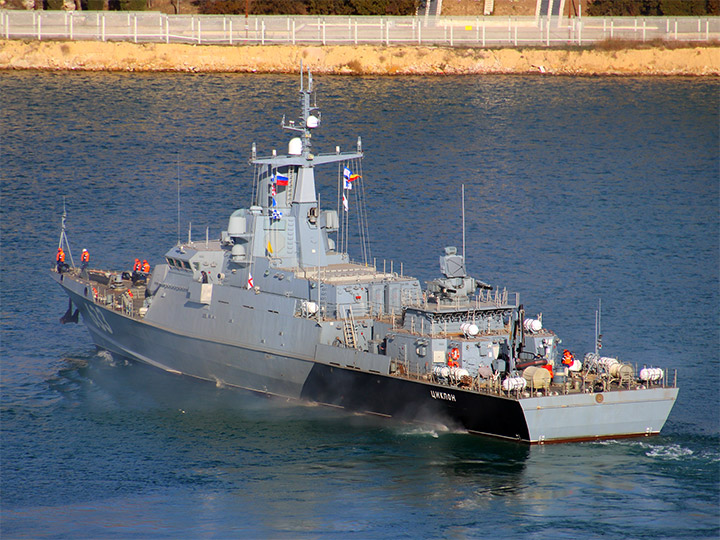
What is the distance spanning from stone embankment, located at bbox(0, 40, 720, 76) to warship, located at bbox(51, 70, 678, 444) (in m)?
53.9

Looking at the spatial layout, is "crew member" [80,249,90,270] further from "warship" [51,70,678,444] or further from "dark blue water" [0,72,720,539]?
"warship" [51,70,678,444]

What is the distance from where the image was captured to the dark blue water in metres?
31.5

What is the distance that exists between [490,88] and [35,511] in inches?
2777

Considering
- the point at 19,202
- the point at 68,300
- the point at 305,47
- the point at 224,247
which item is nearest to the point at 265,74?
the point at 305,47

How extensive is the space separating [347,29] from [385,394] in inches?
2667

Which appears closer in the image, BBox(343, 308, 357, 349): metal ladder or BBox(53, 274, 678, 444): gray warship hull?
BBox(53, 274, 678, 444): gray warship hull

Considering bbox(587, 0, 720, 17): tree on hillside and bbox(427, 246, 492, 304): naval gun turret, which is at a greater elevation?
bbox(587, 0, 720, 17): tree on hillside

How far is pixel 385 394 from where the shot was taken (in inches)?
1480

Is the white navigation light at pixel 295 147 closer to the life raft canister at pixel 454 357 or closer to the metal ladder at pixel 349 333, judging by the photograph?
the metal ladder at pixel 349 333

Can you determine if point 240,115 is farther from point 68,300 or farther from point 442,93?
point 68,300

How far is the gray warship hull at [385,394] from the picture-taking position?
115 feet

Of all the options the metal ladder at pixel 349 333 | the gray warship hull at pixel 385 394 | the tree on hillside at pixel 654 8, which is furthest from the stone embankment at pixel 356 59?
the metal ladder at pixel 349 333

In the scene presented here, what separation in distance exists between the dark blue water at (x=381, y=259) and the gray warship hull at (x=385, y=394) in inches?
23.4

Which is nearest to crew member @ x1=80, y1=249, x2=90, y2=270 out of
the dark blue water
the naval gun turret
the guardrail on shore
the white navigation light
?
the dark blue water
